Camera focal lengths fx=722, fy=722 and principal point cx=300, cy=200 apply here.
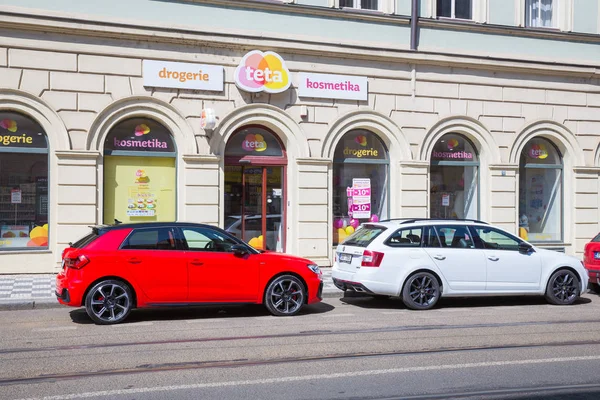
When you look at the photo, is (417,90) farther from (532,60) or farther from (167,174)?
(167,174)

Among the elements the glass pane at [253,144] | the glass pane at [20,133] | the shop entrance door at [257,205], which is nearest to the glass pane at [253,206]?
the shop entrance door at [257,205]

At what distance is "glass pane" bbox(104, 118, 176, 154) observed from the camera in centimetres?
1591

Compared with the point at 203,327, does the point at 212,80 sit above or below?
above

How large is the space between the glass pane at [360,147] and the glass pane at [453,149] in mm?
1539

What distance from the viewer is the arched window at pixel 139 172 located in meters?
15.9

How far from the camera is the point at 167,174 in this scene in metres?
16.3

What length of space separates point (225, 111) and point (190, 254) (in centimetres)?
659

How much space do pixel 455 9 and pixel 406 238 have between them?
9131 mm

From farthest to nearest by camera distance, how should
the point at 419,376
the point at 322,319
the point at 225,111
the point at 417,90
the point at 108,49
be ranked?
1. the point at 417,90
2. the point at 225,111
3. the point at 108,49
4. the point at 322,319
5. the point at 419,376

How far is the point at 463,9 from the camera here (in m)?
19.1

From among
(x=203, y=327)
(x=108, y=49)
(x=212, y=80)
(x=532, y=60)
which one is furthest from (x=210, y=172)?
(x=532, y=60)

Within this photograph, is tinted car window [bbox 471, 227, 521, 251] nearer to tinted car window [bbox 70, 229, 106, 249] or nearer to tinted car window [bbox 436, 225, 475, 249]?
tinted car window [bbox 436, 225, 475, 249]

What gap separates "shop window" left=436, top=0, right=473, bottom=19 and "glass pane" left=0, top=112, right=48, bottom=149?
1037 cm

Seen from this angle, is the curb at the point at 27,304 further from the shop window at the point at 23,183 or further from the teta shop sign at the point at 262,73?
the teta shop sign at the point at 262,73
